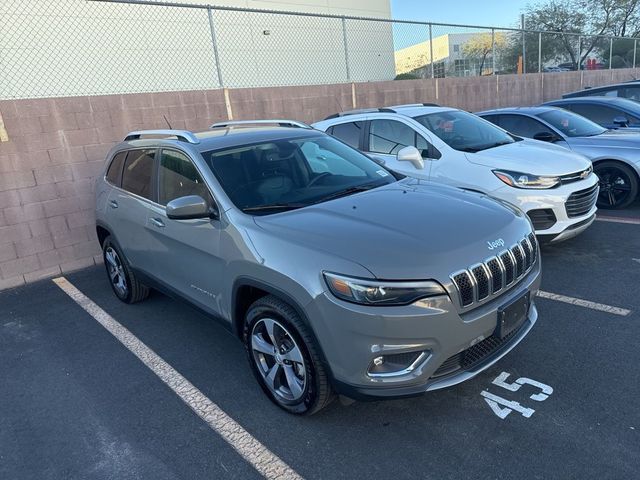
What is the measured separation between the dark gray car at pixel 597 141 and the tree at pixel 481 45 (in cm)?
686

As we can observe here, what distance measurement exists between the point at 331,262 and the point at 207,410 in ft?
4.70

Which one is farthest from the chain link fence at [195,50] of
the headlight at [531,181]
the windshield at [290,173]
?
the windshield at [290,173]

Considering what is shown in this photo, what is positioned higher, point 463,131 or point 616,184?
point 463,131

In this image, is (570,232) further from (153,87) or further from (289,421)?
(153,87)

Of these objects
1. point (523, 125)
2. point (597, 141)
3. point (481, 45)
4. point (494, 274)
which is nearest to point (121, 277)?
point (494, 274)

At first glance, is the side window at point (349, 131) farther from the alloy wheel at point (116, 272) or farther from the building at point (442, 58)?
the building at point (442, 58)

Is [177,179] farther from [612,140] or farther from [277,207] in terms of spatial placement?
[612,140]

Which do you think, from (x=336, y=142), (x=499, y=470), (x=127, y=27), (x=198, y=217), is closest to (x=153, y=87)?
(x=127, y=27)

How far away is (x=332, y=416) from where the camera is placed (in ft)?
10.1

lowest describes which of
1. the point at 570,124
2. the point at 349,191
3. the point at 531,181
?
the point at 531,181

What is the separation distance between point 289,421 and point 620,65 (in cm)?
2672

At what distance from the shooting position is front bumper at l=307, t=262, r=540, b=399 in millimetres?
2512

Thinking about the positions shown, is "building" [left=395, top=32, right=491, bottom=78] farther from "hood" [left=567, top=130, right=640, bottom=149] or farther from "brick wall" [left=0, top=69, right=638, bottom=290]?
"brick wall" [left=0, top=69, right=638, bottom=290]

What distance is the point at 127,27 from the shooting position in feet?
48.5
